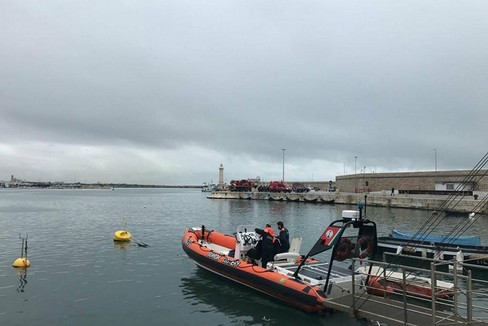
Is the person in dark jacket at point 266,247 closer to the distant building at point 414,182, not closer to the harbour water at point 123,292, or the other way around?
the harbour water at point 123,292

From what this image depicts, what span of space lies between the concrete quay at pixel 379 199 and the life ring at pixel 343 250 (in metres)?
24.5

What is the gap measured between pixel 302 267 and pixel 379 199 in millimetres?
50656

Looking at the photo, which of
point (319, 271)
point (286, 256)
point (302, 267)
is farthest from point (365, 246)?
point (286, 256)

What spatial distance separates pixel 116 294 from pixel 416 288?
9.88 metres

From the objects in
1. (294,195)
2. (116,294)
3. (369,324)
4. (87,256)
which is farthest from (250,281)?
(294,195)

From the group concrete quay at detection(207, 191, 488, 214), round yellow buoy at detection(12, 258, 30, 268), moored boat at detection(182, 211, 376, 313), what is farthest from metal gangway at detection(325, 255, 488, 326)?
concrete quay at detection(207, 191, 488, 214)

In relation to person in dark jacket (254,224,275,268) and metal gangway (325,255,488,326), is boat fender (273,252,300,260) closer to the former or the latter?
person in dark jacket (254,224,275,268)

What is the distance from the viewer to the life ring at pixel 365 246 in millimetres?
9273

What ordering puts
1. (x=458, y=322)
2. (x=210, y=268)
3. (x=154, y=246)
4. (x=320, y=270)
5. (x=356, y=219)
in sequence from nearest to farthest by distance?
(x=458, y=322) < (x=356, y=219) < (x=320, y=270) < (x=210, y=268) < (x=154, y=246)

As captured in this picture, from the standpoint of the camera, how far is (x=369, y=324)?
32.1ft

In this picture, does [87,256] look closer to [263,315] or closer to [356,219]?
[263,315]

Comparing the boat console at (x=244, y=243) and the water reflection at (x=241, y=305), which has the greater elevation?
the boat console at (x=244, y=243)

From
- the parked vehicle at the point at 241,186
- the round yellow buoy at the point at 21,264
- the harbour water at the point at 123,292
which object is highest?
the parked vehicle at the point at 241,186

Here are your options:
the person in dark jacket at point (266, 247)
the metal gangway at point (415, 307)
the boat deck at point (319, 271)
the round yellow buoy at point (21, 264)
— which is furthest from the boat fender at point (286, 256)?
the round yellow buoy at point (21, 264)
